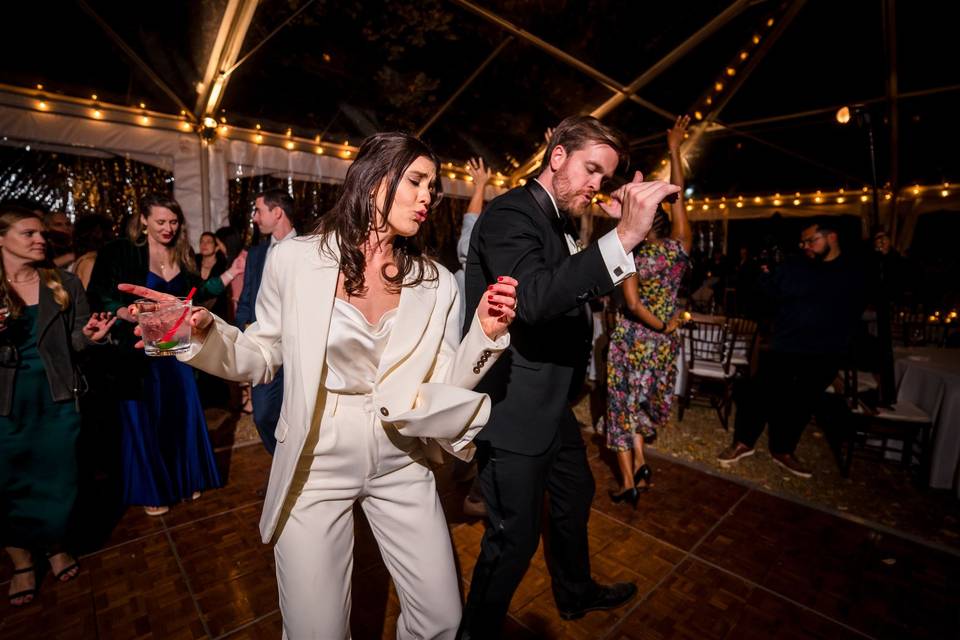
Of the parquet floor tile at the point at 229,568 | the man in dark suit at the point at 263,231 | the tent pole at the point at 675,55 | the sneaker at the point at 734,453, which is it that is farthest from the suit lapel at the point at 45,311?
the tent pole at the point at 675,55

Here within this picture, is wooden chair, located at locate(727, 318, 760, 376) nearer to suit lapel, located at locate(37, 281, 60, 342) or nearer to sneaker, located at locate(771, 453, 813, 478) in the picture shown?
sneaker, located at locate(771, 453, 813, 478)

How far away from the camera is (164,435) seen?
10.1 feet

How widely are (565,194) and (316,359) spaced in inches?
44.8

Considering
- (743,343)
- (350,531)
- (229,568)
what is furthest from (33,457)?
(743,343)

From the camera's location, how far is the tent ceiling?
4141 millimetres

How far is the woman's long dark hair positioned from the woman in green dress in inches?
62.6

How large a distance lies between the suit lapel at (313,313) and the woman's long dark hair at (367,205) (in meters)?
0.08

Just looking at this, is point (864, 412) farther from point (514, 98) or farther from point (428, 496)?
point (514, 98)

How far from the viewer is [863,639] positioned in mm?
2107

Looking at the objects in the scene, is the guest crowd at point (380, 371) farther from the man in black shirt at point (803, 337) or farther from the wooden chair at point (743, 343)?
the wooden chair at point (743, 343)

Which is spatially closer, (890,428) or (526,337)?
(526,337)

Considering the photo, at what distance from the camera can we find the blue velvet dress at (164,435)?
2.94 metres

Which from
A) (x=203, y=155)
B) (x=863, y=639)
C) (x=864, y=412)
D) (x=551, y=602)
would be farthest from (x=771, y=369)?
(x=203, y=155)

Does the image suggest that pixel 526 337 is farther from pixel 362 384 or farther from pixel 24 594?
pixel 24 594
